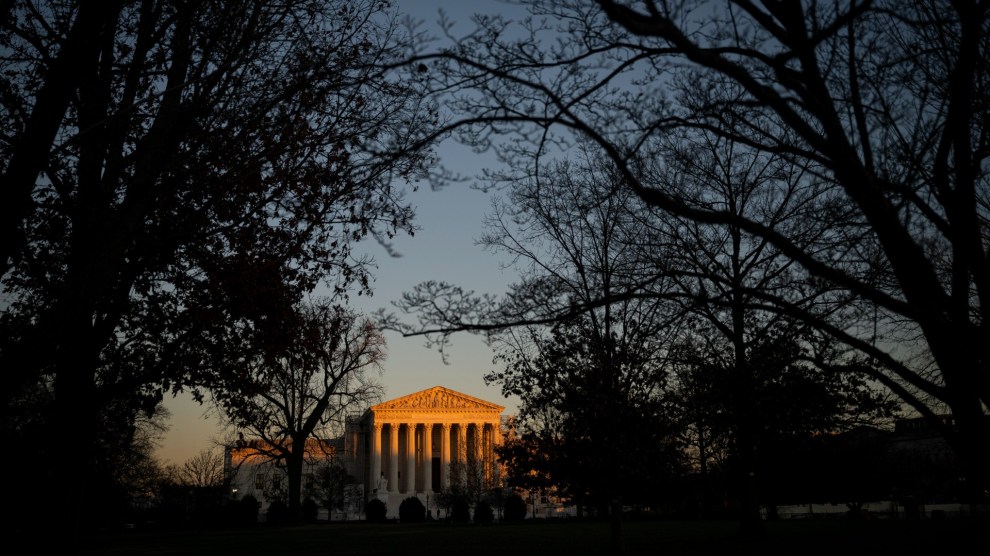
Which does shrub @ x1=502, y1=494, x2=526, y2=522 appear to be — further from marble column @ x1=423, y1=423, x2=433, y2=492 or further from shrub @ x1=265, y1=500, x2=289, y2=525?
marble column @ x1=423, y1=423, x2=433, y2=492

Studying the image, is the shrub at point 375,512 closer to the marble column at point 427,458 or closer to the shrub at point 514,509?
the shrub at point 514,509

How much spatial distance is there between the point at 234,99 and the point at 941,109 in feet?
22.9

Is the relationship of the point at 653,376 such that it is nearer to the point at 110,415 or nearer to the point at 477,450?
the point at 110,415

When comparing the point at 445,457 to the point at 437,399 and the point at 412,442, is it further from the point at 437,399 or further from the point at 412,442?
the point at 437,399

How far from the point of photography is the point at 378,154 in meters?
5.29

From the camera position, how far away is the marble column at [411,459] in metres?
92.5

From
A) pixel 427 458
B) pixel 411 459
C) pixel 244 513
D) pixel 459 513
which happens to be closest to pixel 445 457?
pixel 427 458

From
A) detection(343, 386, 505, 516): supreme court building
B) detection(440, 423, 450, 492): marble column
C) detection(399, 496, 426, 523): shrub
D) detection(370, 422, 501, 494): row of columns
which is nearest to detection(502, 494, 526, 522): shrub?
detection(399, 496, 426, 523): shrub

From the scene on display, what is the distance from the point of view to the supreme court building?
91.5m

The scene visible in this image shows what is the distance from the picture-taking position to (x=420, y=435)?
9769 centimetres

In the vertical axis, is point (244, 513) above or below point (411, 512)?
above

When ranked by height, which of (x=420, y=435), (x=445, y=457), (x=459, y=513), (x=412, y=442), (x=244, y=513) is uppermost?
(x=420, y=435)

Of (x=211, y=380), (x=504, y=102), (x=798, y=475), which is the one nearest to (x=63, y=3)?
(x=211, y=380)

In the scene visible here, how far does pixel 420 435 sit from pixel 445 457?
25.6ft
